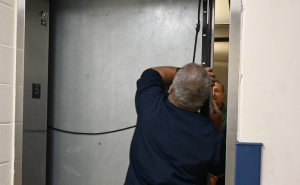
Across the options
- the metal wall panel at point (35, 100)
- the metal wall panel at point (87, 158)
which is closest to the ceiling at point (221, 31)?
the metal wall panel at point (87, 158)

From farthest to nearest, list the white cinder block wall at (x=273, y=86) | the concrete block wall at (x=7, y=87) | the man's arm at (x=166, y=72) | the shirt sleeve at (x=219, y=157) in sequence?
the man's arm at (x=166, y=72)
the concrete block wall at (x=7, y=87)
the shirt sleeve at (x=219, y=157)
the white cinder block wall at (x=273, y=86)

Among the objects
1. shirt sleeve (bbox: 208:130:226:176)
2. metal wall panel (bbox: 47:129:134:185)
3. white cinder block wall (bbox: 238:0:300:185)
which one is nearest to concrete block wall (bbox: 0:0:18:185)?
metal wall panel (bbox: 47:129:134:185)

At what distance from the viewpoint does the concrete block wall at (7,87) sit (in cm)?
150

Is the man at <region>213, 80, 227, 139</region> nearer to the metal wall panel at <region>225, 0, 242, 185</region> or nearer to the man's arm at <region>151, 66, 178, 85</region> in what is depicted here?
the man's arm at <region>151, 66, 178, 85</region>

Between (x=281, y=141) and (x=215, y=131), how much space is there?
290 mm

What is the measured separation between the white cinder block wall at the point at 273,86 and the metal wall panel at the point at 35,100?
1098mm

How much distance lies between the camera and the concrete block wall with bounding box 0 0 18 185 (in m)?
1.50

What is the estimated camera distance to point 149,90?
1531mm

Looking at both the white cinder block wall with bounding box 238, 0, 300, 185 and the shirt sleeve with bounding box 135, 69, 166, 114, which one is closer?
the white cinder block wall with bounding box 238, 0, 300, 185

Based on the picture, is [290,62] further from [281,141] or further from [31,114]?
[31,114]

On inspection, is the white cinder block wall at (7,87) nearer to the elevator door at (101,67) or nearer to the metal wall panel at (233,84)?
the elevator door at (101,67)

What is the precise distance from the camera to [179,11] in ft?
5.72

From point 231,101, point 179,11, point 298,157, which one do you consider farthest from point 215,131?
point 179,11

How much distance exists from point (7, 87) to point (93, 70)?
506 millimetres
